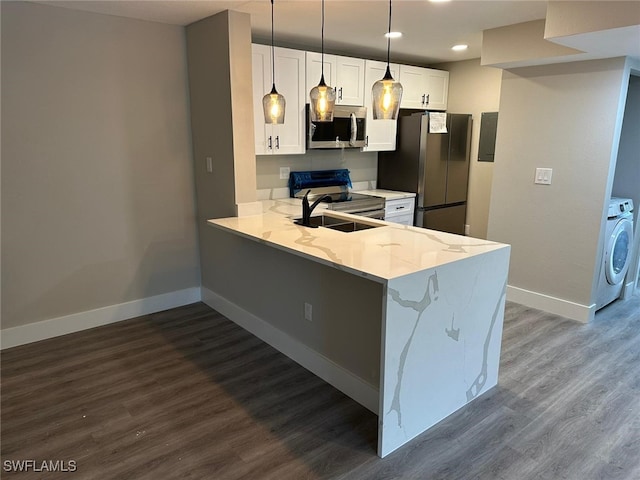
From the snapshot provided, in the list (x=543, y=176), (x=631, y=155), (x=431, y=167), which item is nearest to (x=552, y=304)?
(x=543, y=176)

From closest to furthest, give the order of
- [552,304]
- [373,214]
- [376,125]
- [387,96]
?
[387,96] < [552,304] < [373,214] < [376,125]

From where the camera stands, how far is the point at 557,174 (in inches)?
143

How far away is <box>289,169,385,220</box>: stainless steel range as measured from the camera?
13.9ft

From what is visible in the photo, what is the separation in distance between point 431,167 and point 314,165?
52.3 inches

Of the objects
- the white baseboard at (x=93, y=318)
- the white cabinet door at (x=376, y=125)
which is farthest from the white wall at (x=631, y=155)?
the white baseboard at (x=93, y=318)

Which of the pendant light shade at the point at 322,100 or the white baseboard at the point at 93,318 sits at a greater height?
the pendant light shade at the point at 322,100

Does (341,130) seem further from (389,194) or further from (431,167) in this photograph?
(431,167)

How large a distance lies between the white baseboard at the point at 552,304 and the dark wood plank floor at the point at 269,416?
0.84 ft

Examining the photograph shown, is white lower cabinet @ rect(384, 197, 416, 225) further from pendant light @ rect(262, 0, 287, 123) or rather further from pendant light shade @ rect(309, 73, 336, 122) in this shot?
pendant light shade @ rect(309, 73, 336, 122)

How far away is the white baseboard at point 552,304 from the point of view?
360cm

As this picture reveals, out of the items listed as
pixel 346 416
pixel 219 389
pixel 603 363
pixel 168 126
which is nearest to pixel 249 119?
pixel 168 126

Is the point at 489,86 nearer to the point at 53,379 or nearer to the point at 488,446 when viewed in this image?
the point at 488,446

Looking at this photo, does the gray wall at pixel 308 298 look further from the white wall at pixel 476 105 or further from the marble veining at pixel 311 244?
the white wall at pixel 476 105

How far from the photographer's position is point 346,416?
238cm
